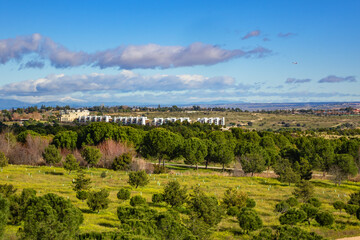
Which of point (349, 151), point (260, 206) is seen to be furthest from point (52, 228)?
point (349, 151)

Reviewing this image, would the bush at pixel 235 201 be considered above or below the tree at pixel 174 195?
below

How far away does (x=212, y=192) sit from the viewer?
30.2 metres

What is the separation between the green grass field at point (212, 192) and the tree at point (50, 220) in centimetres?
139

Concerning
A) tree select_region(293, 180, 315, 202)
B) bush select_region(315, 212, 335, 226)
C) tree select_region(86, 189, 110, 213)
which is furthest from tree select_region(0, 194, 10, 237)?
tree select_region(293, 180, 315, 202)

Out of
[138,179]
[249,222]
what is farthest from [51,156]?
[249,222]

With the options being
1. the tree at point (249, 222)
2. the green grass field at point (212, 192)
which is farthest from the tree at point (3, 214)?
the tree at point (249, 222)

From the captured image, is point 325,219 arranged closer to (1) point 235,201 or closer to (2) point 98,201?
(1) point 235,201

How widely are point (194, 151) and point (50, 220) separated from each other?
38.7 meters

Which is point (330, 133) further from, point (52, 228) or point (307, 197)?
point (52, 228)

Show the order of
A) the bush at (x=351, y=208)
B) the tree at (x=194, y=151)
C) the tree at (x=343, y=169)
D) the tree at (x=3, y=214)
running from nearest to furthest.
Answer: the tree at (x=3, y=214) → the bush at (x=351, y=208) → the tree at (x=343, y=169) → the tree at (x=194, y=151)

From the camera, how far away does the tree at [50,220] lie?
40.2 feet

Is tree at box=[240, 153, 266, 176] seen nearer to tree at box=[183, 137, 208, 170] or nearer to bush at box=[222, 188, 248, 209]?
tree at box=[183, 137, 208, 170]

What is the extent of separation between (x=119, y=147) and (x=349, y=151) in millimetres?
34759

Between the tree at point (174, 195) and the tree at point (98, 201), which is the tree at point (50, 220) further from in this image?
the tree at point (174, 195)
